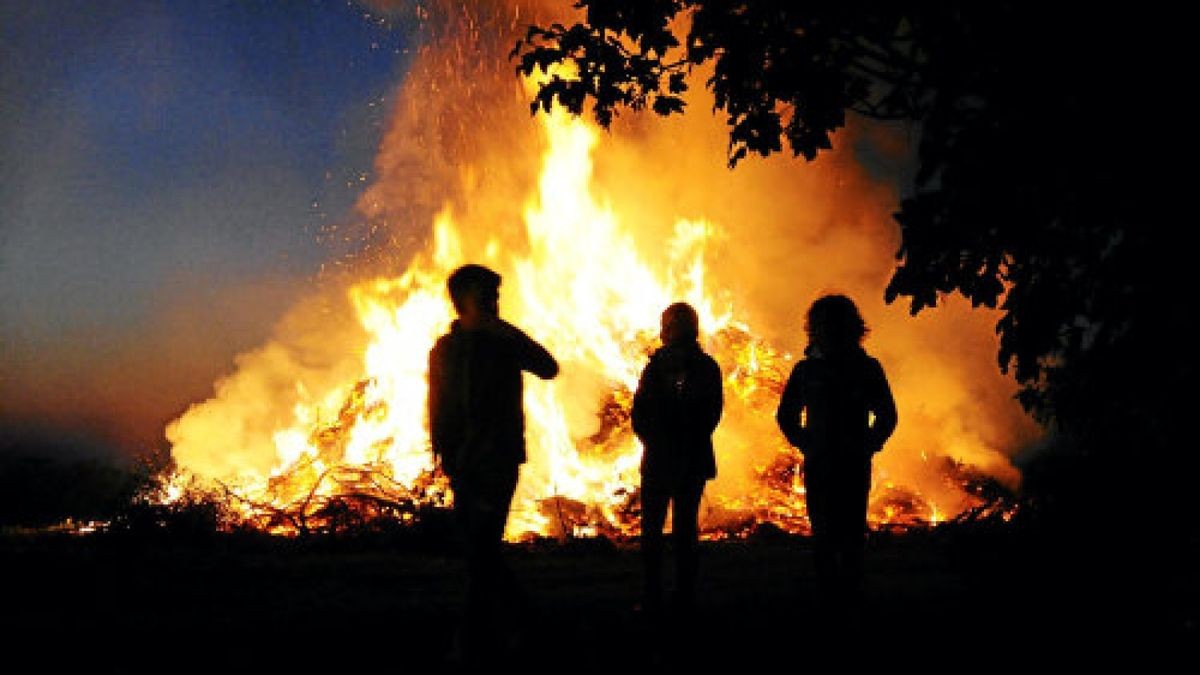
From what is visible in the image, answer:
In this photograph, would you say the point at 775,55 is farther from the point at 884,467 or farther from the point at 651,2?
the point at 884,467

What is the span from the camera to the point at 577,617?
5.94 metres

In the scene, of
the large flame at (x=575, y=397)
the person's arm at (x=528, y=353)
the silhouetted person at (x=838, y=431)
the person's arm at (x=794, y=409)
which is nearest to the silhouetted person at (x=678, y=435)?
the person's arm at (x=794, y=409)

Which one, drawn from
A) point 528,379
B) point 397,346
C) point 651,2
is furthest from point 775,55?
point 397,346

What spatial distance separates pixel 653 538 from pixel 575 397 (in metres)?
9.67

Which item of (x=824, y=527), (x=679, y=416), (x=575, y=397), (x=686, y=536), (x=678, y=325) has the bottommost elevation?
(x=824, y=527)

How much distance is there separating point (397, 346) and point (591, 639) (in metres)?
12.4

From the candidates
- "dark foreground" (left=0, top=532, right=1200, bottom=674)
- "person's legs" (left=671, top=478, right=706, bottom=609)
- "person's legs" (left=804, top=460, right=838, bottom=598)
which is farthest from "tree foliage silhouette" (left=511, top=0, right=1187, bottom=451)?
"person's legs" (left=671, top=478, right=706, bottom=609)

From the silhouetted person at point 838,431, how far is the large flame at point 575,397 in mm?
7529

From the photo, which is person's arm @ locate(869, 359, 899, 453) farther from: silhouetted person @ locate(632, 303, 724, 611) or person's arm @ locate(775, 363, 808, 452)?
silhouetted person @ locate(632, 303, 724, 611)

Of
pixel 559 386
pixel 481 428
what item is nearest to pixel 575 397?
pixel 559 386

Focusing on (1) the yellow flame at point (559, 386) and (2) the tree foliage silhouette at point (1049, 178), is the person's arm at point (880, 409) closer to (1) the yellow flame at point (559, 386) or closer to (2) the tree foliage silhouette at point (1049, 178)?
(2) the tree foliage silhouette at point (1049, 178)

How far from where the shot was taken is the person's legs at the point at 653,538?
589 centimetres

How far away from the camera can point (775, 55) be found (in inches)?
238

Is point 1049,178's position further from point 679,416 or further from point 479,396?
point 679,416
